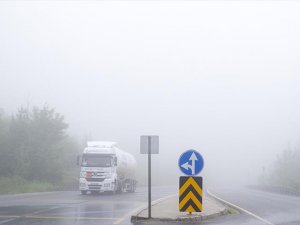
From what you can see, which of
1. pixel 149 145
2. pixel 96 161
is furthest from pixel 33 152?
pixel 149 145

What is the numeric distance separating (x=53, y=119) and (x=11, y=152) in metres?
7.64

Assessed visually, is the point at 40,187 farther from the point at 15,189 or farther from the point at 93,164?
the point at 93,164

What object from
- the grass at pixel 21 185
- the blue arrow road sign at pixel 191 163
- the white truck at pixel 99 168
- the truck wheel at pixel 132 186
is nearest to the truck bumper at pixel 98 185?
the white truck at pixel 99 168

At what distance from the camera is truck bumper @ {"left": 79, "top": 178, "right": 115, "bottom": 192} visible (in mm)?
37031

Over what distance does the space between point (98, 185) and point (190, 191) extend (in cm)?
2076

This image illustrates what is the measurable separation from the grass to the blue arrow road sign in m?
30.2

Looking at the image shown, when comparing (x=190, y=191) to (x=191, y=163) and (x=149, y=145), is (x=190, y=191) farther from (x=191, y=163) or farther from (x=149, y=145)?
(x=149, y=145)

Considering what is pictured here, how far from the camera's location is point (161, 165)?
464 feet

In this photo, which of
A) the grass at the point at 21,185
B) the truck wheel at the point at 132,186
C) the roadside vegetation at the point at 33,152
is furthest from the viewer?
the roadside vegetation at the point at 33,152

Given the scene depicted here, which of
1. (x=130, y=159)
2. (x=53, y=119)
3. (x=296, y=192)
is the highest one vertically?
(x=53, y=119)

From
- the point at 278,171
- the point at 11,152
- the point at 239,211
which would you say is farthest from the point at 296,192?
the point at 278,171

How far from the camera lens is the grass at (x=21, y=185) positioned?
4614cm

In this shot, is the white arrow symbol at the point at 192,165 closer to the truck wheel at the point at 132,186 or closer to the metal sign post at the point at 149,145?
the metal sign post at the point at 149,145

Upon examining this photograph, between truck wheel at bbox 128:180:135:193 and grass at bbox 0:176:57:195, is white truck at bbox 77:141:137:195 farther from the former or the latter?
grass at bbox 0:176:57:195
